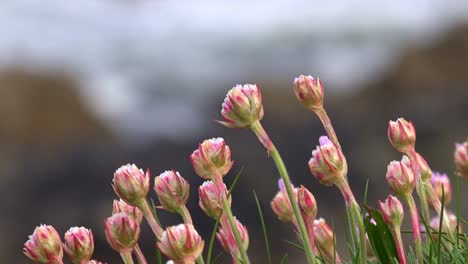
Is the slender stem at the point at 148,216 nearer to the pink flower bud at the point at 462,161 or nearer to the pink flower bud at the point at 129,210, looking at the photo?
the pink flower bud at the point at 129,210

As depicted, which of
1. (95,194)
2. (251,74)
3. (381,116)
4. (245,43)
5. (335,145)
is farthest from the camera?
(245,43)

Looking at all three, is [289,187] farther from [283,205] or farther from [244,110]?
[283,205]

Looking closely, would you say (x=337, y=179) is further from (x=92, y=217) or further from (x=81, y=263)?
(x=92, y=217)

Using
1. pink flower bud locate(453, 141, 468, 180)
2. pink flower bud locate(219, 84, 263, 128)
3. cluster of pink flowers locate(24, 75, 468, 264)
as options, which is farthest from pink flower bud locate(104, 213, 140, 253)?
pink flower bud locate(453, 141, 468, 180)

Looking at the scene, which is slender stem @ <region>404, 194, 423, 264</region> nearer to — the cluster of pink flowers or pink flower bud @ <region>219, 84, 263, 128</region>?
the cluster of pink flowers

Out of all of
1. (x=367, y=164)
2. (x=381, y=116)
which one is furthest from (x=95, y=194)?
(x=381, y=116)

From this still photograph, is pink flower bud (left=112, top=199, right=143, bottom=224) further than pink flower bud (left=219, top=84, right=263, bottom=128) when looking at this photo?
Yes

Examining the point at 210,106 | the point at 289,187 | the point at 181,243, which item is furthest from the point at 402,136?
the point at 210,106
